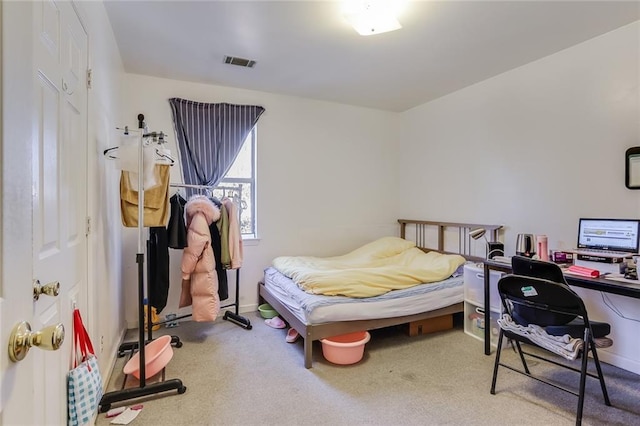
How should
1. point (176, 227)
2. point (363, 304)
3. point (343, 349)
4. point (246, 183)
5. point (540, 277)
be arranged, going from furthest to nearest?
point (246, 183), point (176, 227), point (363, 304), point (343, 349), point (540, 277)

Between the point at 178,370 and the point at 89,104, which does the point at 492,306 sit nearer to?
the point at 178,370

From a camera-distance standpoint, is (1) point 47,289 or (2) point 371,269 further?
(2) point 371,269

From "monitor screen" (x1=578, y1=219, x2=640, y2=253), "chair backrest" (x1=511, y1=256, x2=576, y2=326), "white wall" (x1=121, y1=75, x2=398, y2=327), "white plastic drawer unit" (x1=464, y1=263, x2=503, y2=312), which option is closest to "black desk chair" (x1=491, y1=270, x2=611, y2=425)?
"chair backrest" (x1=511, y1=256, x2=576, y2=326)

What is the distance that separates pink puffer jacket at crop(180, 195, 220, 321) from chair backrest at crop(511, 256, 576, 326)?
2366mm

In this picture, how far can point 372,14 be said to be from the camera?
2174mm

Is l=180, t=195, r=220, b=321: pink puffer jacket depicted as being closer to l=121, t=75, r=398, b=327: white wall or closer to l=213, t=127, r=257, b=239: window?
l=121, t=75, r=398, b=327: white wall

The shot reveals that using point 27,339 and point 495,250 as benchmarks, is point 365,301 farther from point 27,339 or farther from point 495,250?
point 27,339

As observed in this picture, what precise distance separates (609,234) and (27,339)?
311 cm

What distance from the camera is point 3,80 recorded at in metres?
0.62

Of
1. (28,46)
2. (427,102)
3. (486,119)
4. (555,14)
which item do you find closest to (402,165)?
(427,102)

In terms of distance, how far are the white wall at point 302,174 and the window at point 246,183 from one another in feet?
0.34

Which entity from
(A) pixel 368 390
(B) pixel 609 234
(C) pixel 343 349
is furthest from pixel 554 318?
(C) pixel 343 349

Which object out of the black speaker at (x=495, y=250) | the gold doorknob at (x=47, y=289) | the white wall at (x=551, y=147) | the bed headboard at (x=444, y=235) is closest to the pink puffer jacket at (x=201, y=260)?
the gold doorknob at (x=47, y=289)

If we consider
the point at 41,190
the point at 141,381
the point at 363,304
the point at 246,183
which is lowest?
the point at 141,381
